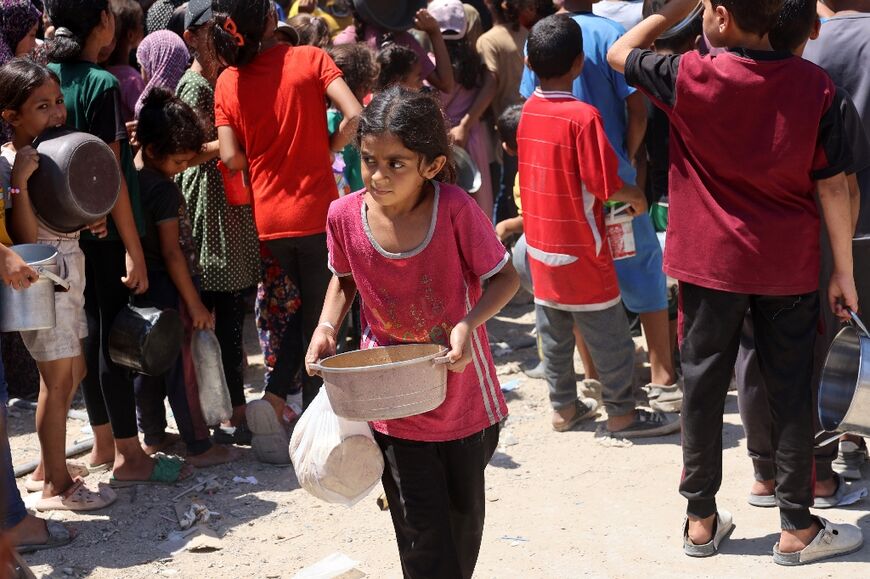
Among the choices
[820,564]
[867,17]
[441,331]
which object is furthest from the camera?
[867,17]

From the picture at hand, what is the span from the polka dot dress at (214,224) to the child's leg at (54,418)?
3.41 feet

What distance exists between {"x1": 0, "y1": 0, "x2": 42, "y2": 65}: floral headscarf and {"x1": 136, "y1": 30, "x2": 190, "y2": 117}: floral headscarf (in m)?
0.64

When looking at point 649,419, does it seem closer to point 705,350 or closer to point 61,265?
point 705,350

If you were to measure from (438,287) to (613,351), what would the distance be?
2.41m

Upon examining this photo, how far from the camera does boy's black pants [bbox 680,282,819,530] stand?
4035 mm

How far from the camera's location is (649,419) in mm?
5582

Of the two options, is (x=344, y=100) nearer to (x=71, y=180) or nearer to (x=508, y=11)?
(x=71, y=180)

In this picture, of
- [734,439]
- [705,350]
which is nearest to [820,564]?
[705,350]

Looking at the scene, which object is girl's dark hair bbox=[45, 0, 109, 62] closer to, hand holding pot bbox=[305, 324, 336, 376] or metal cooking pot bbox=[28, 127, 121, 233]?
metal cooking pot bbox=[28, 127, 121, 233]

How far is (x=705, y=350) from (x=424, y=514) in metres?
1.37

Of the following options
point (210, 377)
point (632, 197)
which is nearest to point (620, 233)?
point (632, 197)

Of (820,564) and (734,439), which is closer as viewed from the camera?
(820,564)

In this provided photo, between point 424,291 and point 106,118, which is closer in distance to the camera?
point 424,291

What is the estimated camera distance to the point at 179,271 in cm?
520
